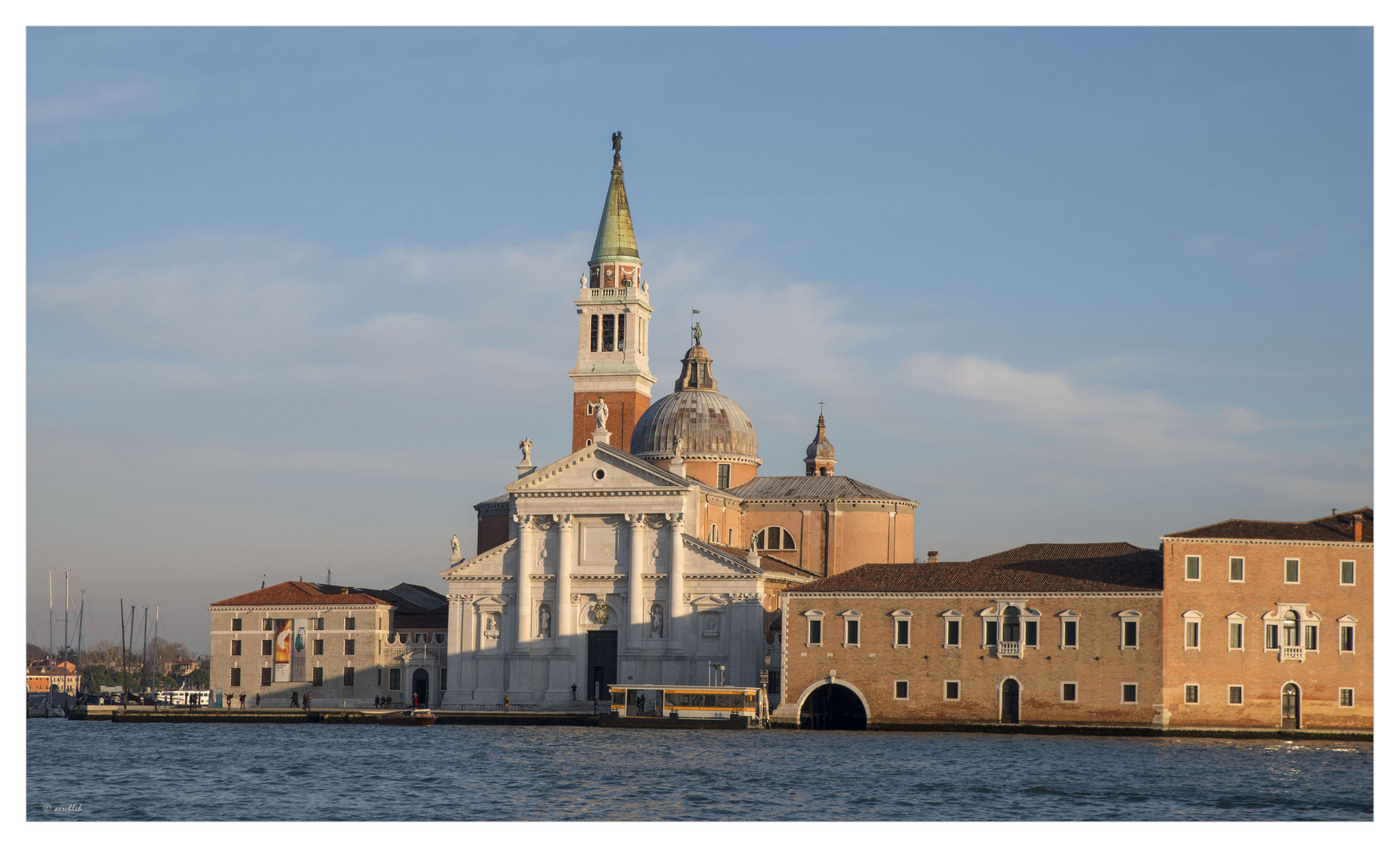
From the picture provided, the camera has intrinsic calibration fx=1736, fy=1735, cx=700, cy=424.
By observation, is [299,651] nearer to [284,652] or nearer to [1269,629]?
[284,652]

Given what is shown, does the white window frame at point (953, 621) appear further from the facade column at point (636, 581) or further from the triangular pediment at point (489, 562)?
the triangular pediment at point (489, 562)

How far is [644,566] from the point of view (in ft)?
195

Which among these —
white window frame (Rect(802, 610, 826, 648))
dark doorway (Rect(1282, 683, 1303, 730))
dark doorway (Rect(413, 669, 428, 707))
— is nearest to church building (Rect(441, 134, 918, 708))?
dark doorway (Rect(413, 669, 428, 707))

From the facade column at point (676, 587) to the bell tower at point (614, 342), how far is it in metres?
13.1

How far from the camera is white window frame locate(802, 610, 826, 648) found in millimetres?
51656

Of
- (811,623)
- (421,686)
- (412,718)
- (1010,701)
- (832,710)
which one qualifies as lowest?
(412,718)

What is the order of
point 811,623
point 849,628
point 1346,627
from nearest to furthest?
point 1346,627
point 849,628
point 811,623

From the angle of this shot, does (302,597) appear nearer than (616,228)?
Yes

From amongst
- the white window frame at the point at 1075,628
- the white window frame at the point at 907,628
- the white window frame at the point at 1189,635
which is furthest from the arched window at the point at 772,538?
the white window frame at the point at 1189,635

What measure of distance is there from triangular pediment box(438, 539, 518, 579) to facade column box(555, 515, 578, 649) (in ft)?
7.26

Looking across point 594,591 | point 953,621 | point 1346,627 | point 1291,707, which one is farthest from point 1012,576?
point 594,591

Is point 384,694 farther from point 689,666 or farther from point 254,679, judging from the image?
point 689,666

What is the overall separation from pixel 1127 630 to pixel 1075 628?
148cm

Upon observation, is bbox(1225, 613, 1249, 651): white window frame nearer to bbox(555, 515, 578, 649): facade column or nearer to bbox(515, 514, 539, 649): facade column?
bbox(555, 515, 578, 649): facade column
